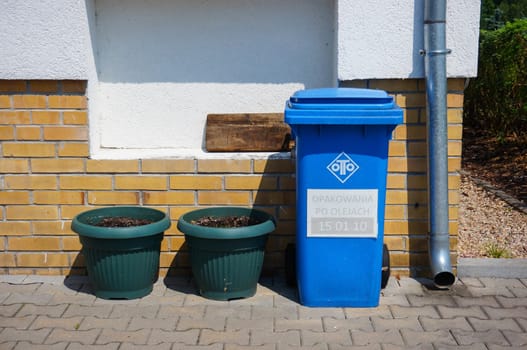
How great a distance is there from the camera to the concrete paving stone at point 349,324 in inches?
158

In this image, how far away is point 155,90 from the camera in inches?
193

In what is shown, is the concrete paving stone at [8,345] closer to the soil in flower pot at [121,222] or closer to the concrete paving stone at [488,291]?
the soil in flower pot at [121,222]

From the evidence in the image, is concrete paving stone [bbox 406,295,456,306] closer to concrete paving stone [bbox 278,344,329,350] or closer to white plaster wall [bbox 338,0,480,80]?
concrete paving stone [bbox 278,344,329,350]

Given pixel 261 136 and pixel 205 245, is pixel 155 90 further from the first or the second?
pixel 205 245

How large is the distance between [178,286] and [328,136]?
151 centimetres

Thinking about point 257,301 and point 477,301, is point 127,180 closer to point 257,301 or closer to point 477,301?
point 257,301

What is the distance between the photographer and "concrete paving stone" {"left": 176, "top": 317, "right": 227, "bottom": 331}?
401 cm

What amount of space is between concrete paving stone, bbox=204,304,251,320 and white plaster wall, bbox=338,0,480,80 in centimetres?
165

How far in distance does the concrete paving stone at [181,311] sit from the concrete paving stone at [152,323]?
64 millimetres

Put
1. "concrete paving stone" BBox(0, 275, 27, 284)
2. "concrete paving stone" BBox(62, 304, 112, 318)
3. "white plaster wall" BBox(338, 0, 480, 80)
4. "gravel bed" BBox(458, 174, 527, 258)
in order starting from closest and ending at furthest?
"concrete paving stone" BBox(62, 304, 112, 318) → "white plaster wall" BBox(338, 0, 480, 80) → "concrete paving stone" BBox(0, 275, 27, 284) → "gravel bed" BBox(458, 174, 527, 258)

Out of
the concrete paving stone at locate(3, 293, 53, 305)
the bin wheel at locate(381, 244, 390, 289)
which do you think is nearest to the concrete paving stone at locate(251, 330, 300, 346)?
the bin wheel at locate(381, 244, 390, 289)

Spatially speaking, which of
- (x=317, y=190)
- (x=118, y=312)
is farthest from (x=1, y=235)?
(x=317, y=190)

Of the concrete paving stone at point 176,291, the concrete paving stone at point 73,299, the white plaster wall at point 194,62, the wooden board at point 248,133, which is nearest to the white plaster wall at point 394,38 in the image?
the white plaster wall at point 194,62

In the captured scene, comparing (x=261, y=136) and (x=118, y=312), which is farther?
(x=261, y=136)
